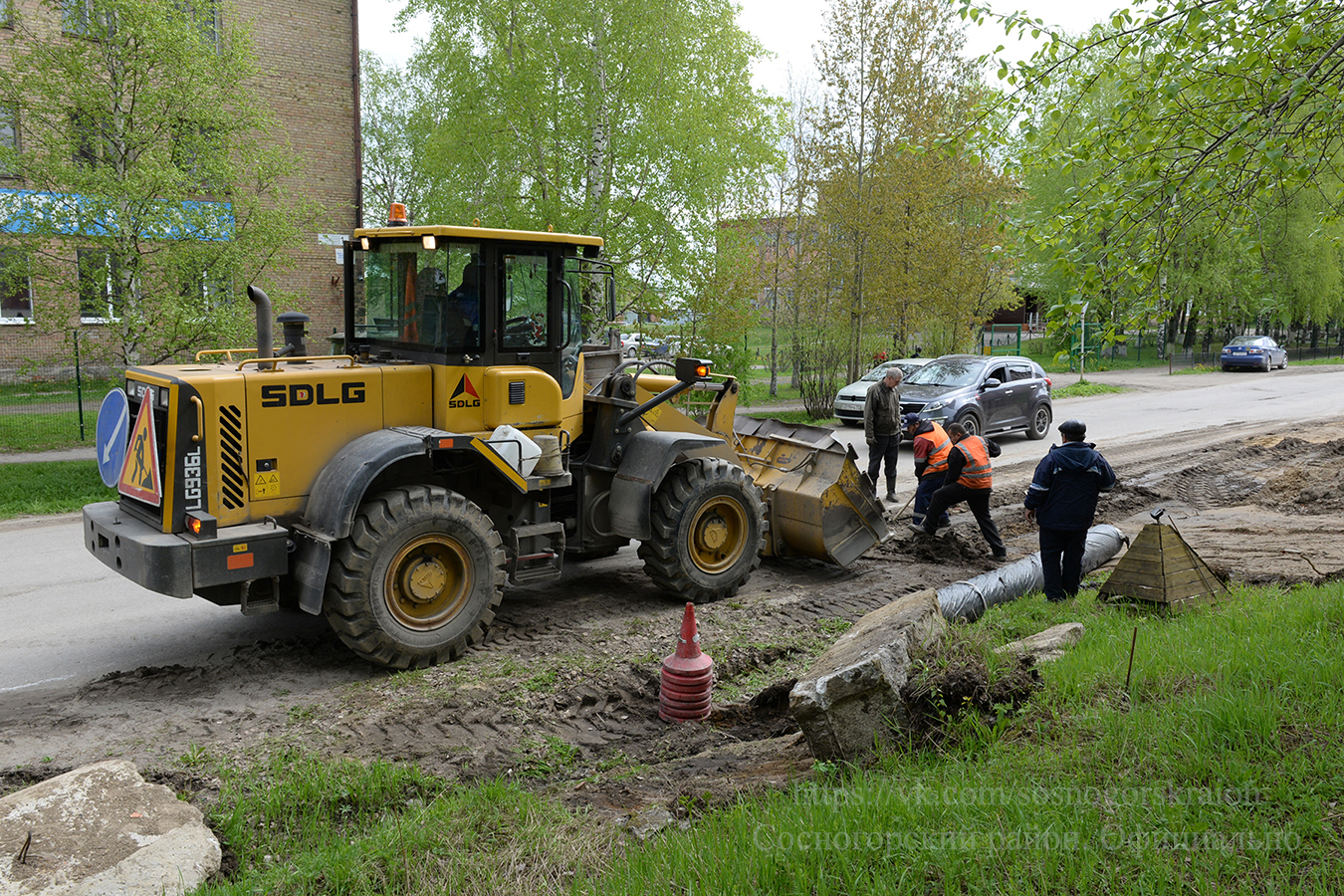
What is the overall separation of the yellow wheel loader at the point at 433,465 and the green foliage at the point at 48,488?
18.7 ft

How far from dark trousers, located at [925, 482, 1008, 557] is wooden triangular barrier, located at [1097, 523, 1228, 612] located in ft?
7.05

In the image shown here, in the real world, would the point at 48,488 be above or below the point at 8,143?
below

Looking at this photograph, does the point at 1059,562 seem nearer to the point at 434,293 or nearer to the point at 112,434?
the point at 434,293

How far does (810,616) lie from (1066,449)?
2.43 meters

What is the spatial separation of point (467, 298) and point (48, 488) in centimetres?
879

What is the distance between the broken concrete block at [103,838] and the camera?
3.74 metres

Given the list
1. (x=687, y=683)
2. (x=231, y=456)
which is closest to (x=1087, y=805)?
(x=687, y=683)

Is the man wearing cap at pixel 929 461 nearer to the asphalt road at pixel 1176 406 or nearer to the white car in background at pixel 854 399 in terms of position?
the asphalt road at pixel 1176 406

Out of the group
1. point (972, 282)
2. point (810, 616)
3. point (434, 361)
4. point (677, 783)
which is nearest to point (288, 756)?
point (677, 783)

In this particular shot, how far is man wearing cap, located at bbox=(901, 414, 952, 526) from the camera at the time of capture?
9836 millimetres

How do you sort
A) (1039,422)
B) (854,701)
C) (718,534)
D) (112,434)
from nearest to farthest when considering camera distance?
(854,701)
(112,434)
(718,534)
(1039,422)

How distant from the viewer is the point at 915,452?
10109 millimetres

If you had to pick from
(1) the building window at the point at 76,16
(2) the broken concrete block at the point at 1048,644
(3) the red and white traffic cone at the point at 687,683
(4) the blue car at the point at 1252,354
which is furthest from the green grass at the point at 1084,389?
(1) the building window at the point at 76,16

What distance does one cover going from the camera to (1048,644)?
18.4 ft
